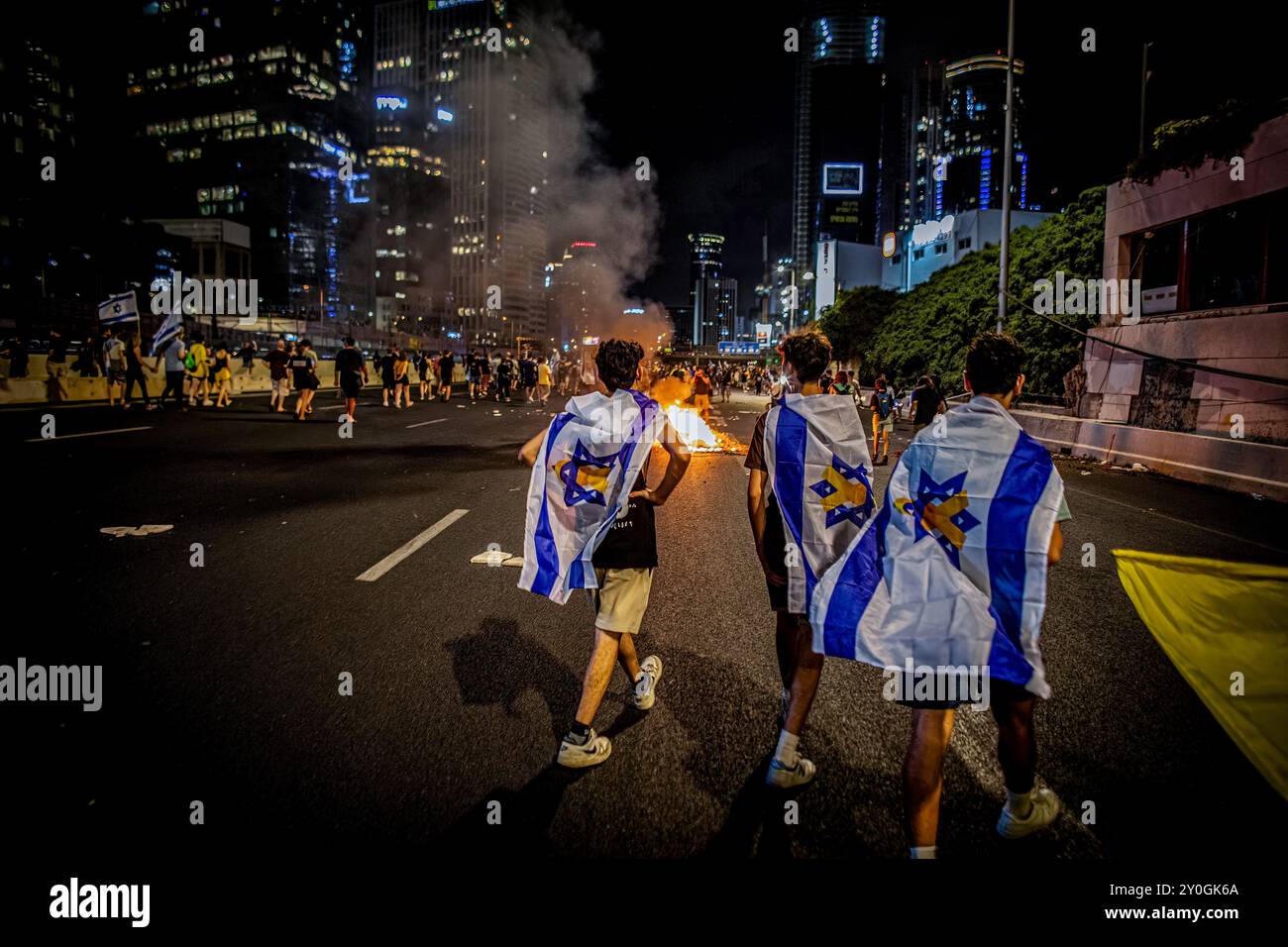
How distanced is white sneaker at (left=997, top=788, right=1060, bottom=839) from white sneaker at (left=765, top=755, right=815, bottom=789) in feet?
2.22

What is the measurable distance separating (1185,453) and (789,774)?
1191cm

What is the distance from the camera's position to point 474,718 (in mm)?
3141

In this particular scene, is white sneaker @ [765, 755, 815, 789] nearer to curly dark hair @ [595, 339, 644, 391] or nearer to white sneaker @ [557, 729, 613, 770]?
white sneaker @ [557, 729, 613, 770]

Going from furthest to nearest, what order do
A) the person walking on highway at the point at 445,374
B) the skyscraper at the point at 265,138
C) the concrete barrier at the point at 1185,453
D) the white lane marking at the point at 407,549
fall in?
the skyscraper at the point at 265,138 → the person walking on highway at the point at 445,374 → the concrete barrier at the point at 1185,453 → the white lane marking at the point at 407,549

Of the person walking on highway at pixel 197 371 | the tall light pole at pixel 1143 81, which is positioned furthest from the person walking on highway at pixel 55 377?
the tall light pole at pixel 1143 81

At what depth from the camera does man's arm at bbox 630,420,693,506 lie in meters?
3.00

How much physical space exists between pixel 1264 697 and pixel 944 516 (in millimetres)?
1345

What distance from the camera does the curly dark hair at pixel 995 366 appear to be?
8.23 feet

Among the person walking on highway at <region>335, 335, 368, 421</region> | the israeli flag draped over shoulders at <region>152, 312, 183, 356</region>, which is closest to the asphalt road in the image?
the person walking on highway at <region>335, 335, 368, 421</region>

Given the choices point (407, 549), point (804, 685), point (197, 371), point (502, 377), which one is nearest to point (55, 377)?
point (197, 371)

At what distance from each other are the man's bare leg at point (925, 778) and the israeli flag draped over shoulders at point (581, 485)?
4.61 feet

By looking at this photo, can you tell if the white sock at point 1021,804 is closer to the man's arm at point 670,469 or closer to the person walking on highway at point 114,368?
the man's arm at point 670,469

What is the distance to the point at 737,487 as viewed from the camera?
32.1 ft
